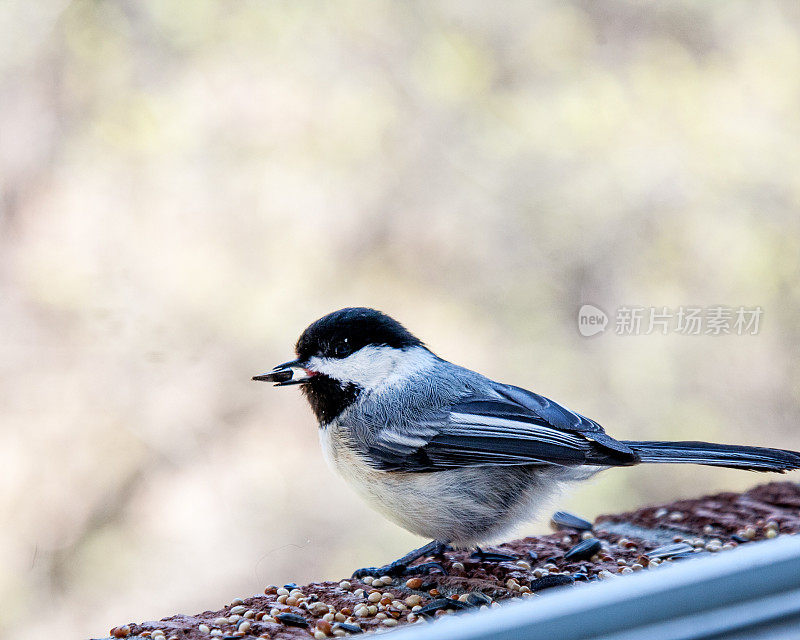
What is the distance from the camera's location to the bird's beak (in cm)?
122

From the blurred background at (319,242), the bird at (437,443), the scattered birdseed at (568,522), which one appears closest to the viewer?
the bird at (437,443)

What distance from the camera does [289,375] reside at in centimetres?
124

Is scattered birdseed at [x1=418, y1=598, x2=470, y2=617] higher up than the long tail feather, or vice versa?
the long tail feather

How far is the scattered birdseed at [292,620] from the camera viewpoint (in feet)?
3.29

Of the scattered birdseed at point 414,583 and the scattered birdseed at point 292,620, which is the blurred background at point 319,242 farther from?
the scattered birdseed at point 292,620

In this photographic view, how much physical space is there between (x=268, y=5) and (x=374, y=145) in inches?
19.4

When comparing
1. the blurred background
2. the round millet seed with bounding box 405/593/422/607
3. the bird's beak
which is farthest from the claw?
the bird's beak

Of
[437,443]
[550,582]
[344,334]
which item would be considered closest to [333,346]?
[344,334]

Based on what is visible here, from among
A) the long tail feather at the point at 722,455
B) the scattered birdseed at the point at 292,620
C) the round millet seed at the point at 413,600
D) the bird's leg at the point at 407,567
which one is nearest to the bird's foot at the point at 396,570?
the bird's leg at the point at 407,567

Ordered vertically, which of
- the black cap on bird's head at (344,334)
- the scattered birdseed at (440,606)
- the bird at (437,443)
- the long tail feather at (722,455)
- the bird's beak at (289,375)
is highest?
the black cap on bird's head at (344,334)

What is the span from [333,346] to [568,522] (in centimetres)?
55

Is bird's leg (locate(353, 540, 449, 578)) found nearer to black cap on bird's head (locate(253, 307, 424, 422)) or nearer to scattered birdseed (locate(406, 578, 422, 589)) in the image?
scattered birdseed (locate(406, 578, 422, 589))

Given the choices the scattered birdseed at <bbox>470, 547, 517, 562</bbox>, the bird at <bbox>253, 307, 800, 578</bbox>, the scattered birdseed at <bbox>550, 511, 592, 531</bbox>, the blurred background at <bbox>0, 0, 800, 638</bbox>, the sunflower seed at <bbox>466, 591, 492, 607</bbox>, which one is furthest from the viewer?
the blurred background at <bbox>0, 0, 800, 638</bbox>

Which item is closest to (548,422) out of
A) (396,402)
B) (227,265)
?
(396,402)
